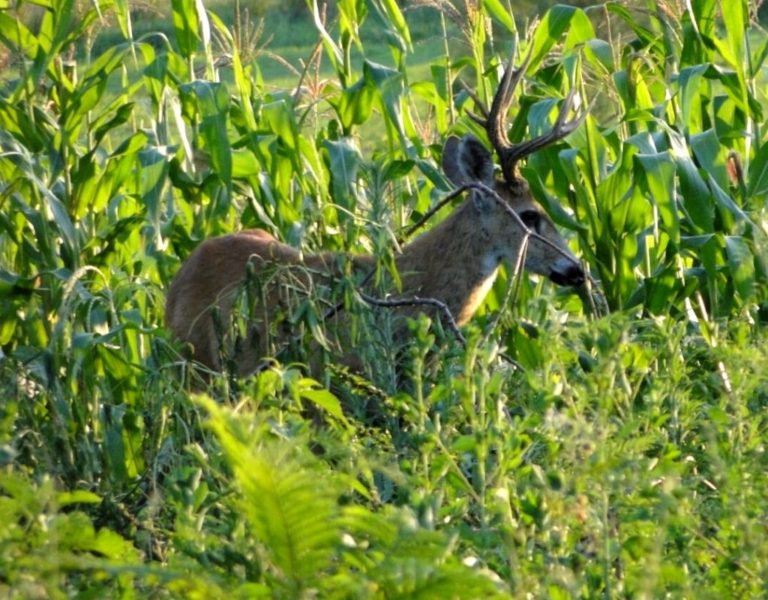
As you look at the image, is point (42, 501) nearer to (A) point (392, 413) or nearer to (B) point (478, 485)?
(B) point (478, 485)

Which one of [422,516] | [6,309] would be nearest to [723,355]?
[422,516]

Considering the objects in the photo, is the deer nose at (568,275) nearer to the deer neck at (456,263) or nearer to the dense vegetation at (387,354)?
the dense vegetation at (387,354)

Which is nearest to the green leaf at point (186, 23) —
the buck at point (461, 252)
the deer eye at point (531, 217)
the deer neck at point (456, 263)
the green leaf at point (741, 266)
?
the buck at point (461, 252)

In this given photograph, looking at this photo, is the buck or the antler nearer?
the antler

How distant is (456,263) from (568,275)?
1.73 feet

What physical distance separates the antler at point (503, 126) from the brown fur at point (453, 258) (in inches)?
4.7

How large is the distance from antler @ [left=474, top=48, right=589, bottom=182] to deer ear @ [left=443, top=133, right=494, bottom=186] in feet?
0.29

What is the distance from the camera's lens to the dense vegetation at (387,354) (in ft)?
9.27

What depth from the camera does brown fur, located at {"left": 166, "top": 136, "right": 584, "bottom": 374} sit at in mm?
6945

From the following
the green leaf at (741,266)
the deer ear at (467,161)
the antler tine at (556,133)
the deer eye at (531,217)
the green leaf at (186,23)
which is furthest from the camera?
the green leaf at (186,23)

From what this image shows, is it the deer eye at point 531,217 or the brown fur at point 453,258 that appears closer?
the brown fur at point 453,258

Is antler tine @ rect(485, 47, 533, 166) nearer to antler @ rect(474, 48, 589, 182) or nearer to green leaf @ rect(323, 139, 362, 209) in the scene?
antler @ rect(474, 48, 589, 182)

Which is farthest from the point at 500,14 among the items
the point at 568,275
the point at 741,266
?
the point at 741,266

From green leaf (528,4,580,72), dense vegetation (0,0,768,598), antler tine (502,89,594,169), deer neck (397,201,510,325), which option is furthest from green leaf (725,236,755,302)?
green leaf (528,4,580,72)
